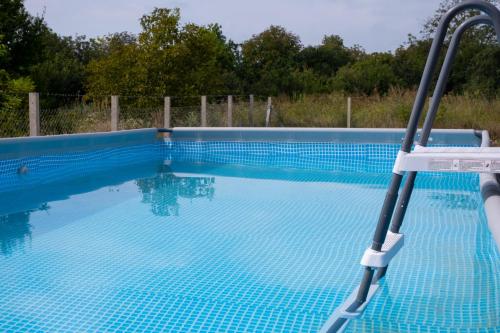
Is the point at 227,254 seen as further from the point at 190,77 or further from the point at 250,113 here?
the point at 190,77

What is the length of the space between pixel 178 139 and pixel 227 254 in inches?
250

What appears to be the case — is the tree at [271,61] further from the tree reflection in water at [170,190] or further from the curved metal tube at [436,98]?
the curved metal tube at [436,98]

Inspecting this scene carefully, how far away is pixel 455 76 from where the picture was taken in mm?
19422

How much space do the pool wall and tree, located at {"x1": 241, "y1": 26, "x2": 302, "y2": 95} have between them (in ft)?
33.9

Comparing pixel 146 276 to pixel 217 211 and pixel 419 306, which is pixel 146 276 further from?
pixel 217 211

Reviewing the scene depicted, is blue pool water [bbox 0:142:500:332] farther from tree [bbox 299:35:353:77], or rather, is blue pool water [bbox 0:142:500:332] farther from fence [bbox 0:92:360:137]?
tree [bbox 299:35:353:77]

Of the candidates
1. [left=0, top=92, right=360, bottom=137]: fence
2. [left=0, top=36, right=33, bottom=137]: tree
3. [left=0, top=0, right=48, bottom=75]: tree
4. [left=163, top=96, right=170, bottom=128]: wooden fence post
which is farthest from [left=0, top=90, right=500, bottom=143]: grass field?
[left=0, top=0, right=48, bottom=75]: tree

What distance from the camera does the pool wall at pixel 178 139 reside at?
675 centimetres

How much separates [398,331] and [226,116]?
9915mm

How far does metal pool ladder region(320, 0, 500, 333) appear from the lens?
1.65 meters

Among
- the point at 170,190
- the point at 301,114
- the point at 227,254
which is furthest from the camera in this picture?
the point at 301,114

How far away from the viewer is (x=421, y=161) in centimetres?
170

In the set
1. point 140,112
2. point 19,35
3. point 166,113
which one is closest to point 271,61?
point 19,35

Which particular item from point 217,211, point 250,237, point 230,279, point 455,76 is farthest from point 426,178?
point 455,76
